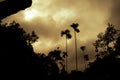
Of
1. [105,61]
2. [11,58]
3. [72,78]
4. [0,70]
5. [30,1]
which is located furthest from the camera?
[72,78]

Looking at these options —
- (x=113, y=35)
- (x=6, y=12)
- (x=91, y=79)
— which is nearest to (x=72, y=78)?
(x=91, y=79)

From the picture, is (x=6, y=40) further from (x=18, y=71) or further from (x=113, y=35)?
(x=113, y=35)

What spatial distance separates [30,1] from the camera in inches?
187

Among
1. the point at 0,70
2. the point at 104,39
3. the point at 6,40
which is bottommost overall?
the point at 0,70

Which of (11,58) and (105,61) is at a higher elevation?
(105,61)

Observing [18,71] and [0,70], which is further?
[18,71]

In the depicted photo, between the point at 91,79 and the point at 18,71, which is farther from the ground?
the point at 91,79

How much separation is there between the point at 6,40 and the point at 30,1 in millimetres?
3908

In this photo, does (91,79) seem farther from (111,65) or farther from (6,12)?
(6,12)

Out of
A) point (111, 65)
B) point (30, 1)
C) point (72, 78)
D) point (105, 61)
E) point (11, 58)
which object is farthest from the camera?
point (72, 78)

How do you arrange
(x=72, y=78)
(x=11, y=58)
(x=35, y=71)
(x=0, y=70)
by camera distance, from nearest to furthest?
(x=0, y=70) → (x=11, y=58) → (x=35, y=71) → (x=72, y=78)

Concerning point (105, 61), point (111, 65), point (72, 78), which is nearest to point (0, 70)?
point (111, 65)

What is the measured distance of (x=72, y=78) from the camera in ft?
234

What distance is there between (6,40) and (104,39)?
100176 mm
